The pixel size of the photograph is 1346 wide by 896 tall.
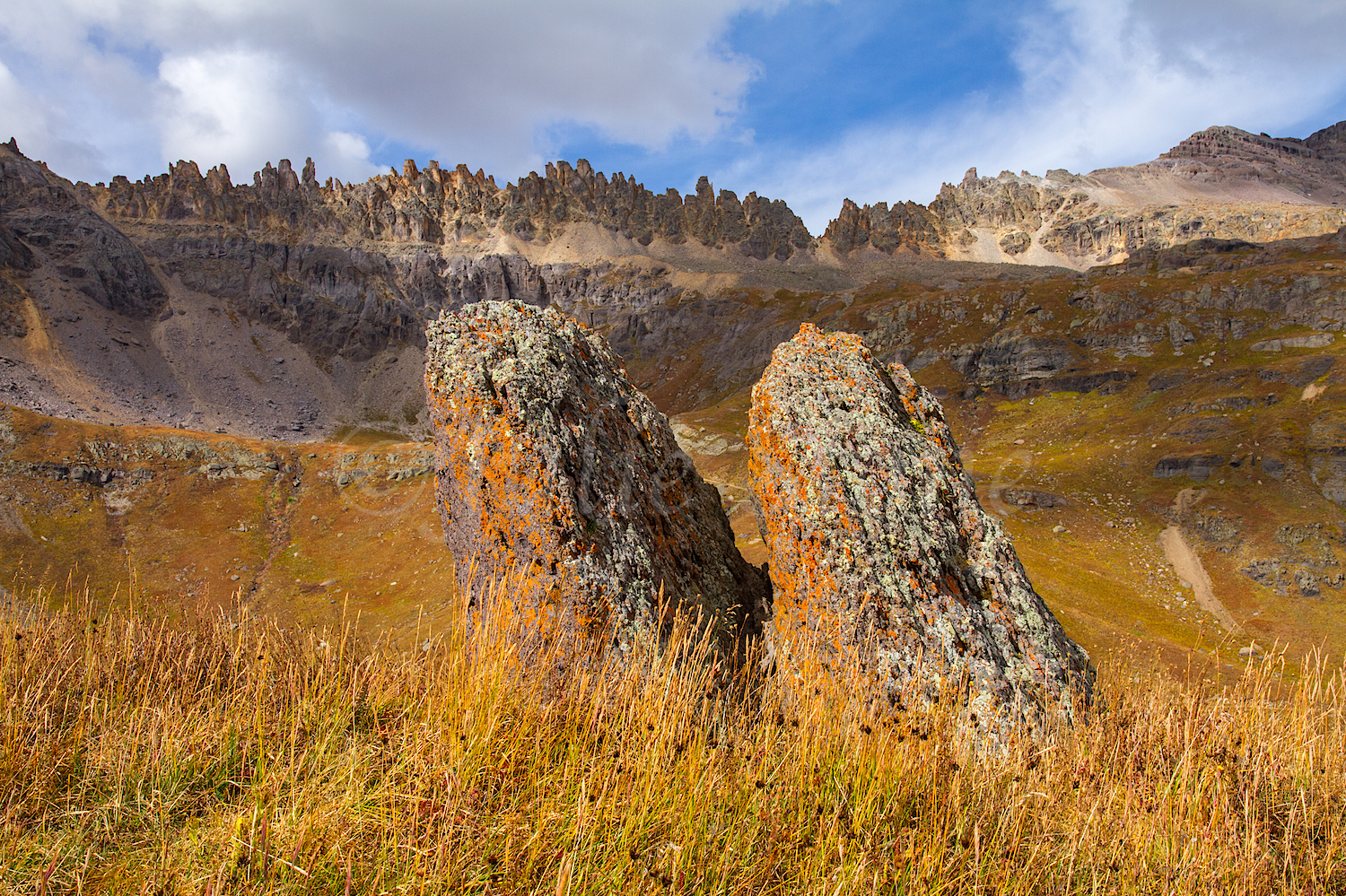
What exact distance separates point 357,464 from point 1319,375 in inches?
4940

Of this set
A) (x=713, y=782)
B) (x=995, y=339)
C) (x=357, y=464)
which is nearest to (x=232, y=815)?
(x=713, y=782)

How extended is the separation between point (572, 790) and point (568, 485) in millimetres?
4412

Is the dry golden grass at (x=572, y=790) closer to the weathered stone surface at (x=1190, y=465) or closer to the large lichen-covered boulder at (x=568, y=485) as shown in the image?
the large lichen-covered boulder at (x=568, y=485)

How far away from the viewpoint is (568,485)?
7945 mm

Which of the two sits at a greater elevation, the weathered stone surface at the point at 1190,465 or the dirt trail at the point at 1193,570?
the weathered stone surface at the point at 1190,465

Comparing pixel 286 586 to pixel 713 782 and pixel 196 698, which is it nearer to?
pixel 196 698

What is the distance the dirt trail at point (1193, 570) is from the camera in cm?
4419

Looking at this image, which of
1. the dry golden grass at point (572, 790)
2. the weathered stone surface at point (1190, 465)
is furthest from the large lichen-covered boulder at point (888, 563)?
the weathered stone surface at point (1190, 465)

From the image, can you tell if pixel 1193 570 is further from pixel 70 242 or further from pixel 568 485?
pixel 70 242

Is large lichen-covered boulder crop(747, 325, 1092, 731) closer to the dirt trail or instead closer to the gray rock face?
the dirt trail

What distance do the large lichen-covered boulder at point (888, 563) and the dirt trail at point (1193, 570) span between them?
46.8 m

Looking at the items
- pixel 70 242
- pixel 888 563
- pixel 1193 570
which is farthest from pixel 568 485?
pixel 70 242

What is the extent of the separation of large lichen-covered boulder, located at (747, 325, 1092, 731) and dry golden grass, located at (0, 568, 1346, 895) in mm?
1444

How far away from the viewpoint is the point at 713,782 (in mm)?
3842
